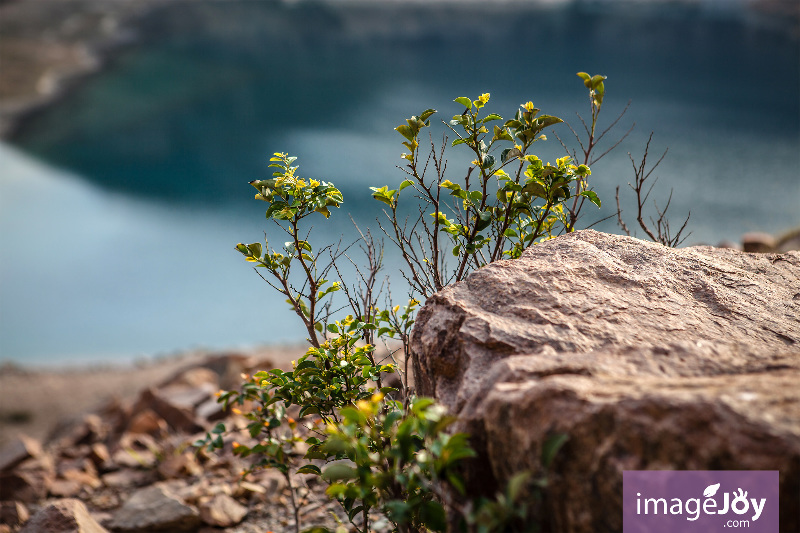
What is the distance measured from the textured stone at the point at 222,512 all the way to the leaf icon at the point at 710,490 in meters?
2.24

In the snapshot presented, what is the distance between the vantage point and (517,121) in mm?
1942

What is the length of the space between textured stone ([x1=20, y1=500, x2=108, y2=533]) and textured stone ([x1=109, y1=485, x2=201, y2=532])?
29 cm

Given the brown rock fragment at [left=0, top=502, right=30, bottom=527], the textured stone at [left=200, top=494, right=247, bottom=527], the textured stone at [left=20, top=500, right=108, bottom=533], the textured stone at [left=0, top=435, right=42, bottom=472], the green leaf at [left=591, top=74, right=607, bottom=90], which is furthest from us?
the textured stone at [left=0, top=435, right=42, bottom=472]

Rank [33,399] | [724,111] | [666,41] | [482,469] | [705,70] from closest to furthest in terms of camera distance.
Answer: [482,469] < [33,399] < [724,111] < [705,70] < [666,41]

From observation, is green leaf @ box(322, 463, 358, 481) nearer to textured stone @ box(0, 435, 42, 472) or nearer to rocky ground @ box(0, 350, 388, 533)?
rocky ground @ box(0, 350, 388, 533)

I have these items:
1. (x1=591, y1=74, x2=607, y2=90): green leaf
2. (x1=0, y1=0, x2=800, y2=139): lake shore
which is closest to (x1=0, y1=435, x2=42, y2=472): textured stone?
(x1=591, y1=74, x2=607, y2=90): green leaf

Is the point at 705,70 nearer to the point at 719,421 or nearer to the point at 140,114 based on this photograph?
the point at 140,114

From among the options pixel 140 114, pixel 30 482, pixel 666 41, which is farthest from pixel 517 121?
pixel 666 41

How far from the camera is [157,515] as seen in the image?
8.99ft

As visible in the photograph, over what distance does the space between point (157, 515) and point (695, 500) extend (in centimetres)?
246

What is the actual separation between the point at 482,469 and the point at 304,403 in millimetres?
799

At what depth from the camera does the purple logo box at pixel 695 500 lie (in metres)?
1.03

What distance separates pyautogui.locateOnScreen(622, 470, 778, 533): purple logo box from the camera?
40.4 inches

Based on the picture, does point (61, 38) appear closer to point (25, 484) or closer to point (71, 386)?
point (71, 386)
